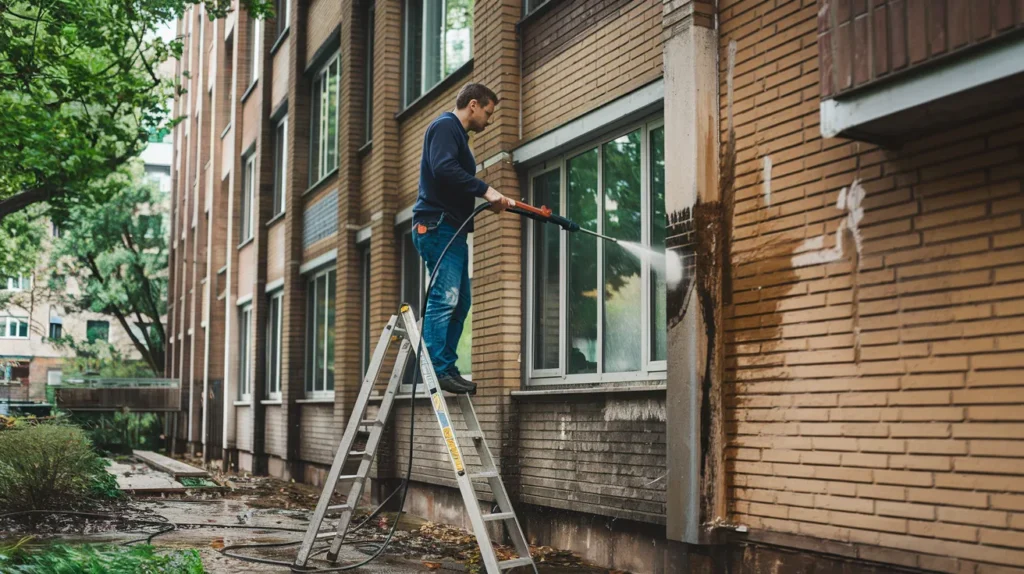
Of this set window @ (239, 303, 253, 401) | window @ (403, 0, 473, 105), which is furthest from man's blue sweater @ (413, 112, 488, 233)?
window @ (239, 303, 253, 401)

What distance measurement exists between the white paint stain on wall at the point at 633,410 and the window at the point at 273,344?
12660 mm

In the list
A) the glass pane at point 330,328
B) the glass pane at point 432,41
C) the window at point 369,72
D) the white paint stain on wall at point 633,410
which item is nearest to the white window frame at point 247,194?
the glass pane at point 330,328

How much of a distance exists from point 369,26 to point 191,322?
18.6 metres

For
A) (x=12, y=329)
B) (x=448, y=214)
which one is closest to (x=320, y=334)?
(x=448, y=214)

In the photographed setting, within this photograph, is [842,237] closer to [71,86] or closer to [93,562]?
[93,562]

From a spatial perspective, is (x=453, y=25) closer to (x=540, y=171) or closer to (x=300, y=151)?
(x=540, y=171)

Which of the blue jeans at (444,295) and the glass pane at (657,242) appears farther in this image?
the glass pane at (657,242)

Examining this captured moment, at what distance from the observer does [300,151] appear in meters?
17.9

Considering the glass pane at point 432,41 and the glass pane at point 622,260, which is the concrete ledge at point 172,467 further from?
the glass pane at point 622,260

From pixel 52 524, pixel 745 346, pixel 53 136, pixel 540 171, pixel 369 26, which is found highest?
pixel 369 26

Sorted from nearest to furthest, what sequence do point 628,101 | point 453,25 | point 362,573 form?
1. point 362,573
2. point 628,101
3. point 453,25

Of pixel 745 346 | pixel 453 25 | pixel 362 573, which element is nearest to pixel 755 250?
pixel 745 346

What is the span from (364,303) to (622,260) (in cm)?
699

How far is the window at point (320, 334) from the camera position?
16281 mm
